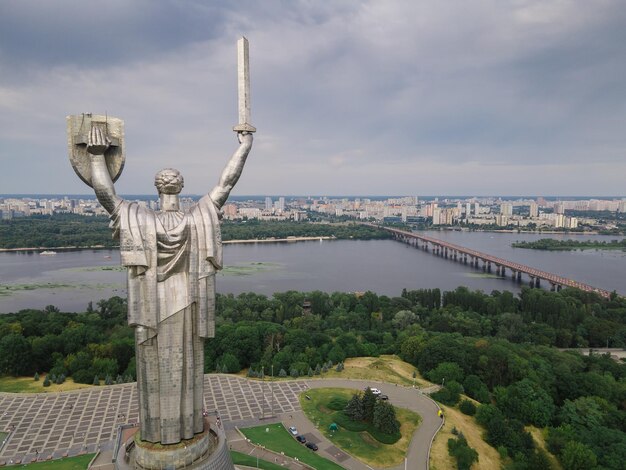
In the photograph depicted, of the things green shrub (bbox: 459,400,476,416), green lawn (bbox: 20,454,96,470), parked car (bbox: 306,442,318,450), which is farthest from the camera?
green shrub (bbox: 459,400,476,416)

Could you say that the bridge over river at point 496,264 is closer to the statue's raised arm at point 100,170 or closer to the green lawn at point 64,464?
the green lawn at point 64,464

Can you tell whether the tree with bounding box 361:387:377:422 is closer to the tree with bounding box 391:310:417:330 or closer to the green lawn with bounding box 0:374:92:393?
the green lawn with bounding box 0:374:92:393

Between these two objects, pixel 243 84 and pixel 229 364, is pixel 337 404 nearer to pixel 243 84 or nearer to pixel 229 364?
pixel 229 364

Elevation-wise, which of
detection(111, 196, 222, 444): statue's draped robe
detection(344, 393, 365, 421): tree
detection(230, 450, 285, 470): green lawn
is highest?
detection(111, 196, 222, 444): statue's draped robe

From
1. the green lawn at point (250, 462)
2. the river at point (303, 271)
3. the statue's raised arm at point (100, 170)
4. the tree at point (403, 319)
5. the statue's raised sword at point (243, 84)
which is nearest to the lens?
the statue's raised arm at point (100, 170)

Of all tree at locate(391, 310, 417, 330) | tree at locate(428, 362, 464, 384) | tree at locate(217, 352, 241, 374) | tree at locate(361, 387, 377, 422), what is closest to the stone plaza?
tree at locate(217, 352, 241, 374)

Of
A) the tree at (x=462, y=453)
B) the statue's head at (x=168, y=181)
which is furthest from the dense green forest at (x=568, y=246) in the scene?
the statue's head at (x=168, y=181)

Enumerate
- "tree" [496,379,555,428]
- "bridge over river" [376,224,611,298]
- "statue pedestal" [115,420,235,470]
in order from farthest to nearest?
"bridge over river" [376,224,611,298]
"tree" [496,379,555,428]
"statue pedestal" [115,420,235,470]
